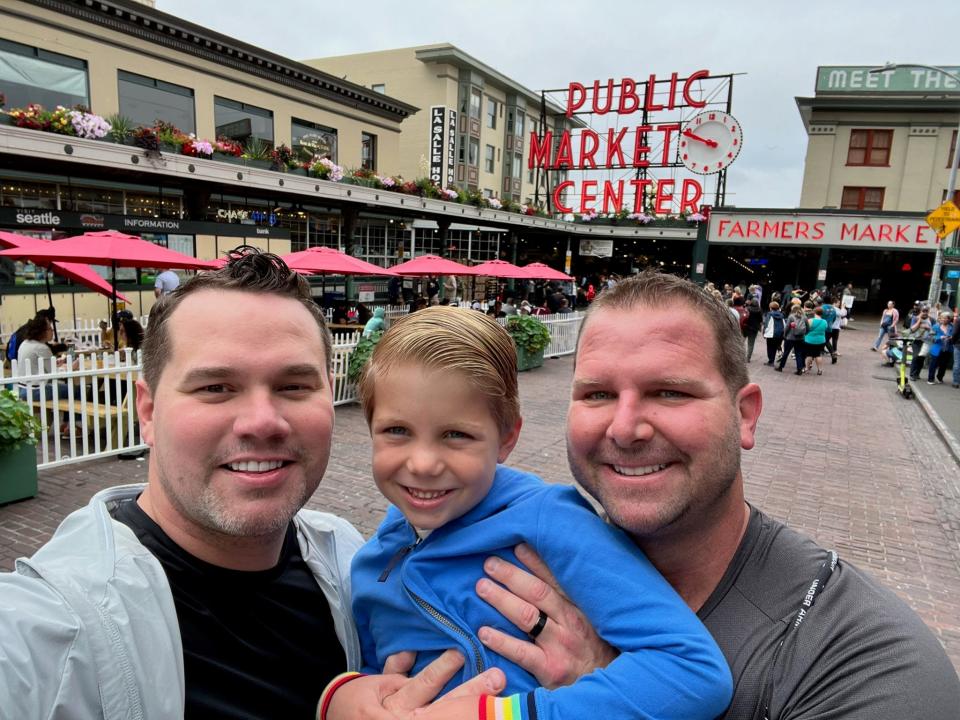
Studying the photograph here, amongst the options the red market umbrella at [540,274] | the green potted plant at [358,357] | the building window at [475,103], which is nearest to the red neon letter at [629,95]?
the building window at [475,103]

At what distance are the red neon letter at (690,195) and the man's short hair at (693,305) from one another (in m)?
34.3

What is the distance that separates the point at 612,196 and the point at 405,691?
36.0 m

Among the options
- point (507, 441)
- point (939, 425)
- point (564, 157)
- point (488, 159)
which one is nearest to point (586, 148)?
point (564, 157)

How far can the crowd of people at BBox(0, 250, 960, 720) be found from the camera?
1.22m

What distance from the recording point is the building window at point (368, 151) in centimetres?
2660

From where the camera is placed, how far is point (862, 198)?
35438 mm

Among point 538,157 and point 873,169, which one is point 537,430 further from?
point 873,169

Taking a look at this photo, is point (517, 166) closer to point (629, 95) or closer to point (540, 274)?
point (629, 95)

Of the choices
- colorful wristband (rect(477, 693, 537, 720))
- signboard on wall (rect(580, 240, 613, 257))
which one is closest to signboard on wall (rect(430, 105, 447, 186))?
signboard on wall (rect(580, 240, 613, 257))

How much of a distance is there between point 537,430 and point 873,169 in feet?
118

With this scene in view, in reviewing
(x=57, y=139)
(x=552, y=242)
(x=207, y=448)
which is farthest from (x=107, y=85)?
(x=552, y=242)

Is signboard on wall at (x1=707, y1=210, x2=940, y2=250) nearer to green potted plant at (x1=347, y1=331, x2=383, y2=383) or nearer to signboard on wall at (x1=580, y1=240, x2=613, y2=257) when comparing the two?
signboard on wall at (x1=580, y1=240, x2=613, y2=257)

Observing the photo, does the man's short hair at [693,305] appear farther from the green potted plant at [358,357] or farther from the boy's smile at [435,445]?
the green potted plant at [358,357]

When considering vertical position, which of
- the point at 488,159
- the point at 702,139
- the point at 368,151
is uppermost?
the point at 488,159
